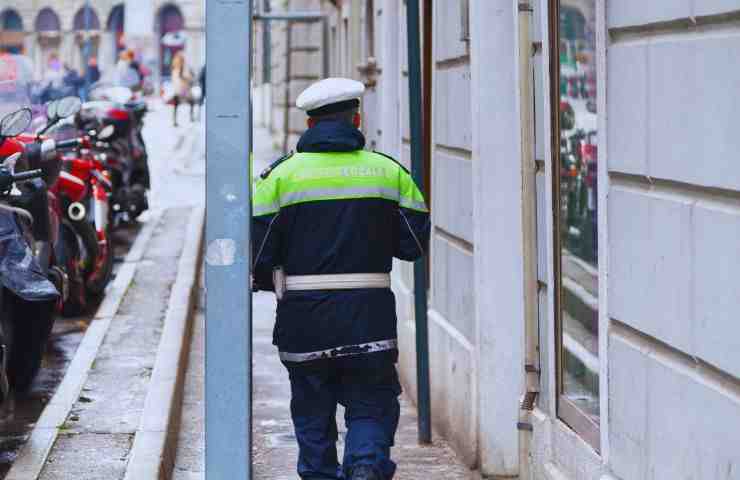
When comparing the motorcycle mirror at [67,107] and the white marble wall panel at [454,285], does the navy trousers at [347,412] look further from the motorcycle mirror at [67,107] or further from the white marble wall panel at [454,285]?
the motorcycle mirror at [67,107]

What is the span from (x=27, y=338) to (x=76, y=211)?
12.4ft

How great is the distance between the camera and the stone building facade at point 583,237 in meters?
4.04

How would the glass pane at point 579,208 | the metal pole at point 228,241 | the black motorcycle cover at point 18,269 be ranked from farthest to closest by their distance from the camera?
the black motorcycle cover at point 18,269
the glass pane at point 579,208
the metal pole at point 228,241

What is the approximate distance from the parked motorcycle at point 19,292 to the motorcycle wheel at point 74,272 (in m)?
2.84

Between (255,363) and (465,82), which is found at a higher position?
(465,82)

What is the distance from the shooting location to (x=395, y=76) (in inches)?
422

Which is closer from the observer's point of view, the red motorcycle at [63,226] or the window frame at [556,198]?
the window frame at [556,198]

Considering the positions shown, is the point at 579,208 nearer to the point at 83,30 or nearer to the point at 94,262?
the point at 94,262

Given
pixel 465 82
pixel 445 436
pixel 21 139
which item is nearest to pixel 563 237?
pixel 465 82

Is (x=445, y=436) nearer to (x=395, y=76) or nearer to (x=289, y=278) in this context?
(x=289, y=278)

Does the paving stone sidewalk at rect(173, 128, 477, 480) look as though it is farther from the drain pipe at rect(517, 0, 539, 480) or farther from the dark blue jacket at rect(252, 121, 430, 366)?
the dark blue jacket at rect(252, 121, 430, 366)

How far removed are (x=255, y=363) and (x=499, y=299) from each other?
3793mm

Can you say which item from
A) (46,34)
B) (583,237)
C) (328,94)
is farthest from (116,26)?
(583,237)

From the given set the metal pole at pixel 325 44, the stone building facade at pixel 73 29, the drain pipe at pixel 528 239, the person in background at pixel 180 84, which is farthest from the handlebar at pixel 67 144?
the stone building facade at pixel 73 29
